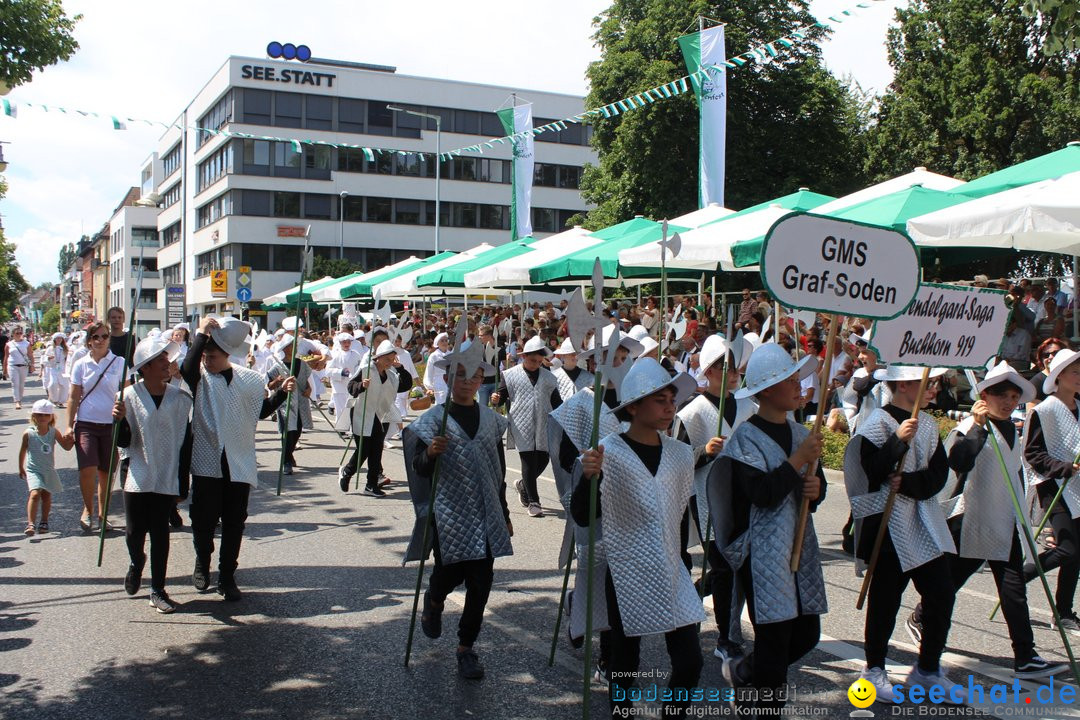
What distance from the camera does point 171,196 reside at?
69.8 m

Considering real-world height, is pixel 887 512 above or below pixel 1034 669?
above

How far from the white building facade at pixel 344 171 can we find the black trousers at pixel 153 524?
46.0m

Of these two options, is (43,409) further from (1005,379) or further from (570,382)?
(1005,379)

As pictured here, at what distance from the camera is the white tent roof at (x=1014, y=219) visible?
335 inches

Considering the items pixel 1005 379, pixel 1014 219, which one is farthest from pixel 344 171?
pixel 1005 379

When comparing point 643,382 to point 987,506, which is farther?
point 987,506

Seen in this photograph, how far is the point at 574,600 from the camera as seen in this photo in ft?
14.7

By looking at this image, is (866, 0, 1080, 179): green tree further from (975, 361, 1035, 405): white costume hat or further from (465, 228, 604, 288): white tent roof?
(975, 361, 1035, 405): white costume hat

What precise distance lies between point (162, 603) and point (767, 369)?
4.13m

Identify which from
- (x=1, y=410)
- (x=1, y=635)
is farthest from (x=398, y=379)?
(x=1, y=410)

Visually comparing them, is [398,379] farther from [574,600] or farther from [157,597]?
[574,600]

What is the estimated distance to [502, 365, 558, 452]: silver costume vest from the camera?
9.04m

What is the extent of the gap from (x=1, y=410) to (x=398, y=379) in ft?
51.9

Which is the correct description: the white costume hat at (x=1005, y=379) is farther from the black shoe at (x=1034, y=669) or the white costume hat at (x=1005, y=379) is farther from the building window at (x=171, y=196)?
the building window at (x=171, y=196)
